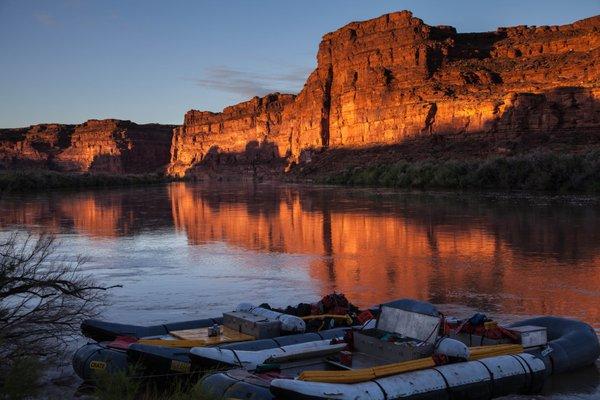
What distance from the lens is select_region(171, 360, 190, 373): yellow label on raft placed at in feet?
24.2

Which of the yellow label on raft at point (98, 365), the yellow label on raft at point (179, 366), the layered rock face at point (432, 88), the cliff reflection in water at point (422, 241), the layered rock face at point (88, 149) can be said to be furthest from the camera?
the layered rock face at point (88, 149)

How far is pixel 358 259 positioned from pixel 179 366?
9753 millimetres

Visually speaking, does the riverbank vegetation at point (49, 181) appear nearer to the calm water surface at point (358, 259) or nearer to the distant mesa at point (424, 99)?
the distant mesa at point (424, 99)

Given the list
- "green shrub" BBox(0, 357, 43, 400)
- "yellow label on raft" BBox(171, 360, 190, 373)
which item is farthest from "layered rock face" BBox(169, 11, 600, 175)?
"green shrub" BBox(0, 357, 43, 400)

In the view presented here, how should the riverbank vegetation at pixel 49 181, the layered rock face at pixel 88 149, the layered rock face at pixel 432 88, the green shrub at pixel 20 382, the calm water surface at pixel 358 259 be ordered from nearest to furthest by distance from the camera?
1. the green shrub at pixel 20 382
2. the calm water surface at pixel 358 259
3. the layered rock face at pixel 432 88
4. the riverbank vegetation at pixel 49 181
5. the layered rock face at pixel 88 149

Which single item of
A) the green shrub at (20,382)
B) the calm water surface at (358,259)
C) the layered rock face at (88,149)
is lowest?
the calm water surface at (358,259)

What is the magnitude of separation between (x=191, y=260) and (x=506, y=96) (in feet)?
182

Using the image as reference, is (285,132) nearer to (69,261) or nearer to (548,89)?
(548,89)

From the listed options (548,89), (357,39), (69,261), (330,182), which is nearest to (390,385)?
(69,261)

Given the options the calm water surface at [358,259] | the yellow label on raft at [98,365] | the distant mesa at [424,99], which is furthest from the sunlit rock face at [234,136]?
the yellow label on raft at [98,365]

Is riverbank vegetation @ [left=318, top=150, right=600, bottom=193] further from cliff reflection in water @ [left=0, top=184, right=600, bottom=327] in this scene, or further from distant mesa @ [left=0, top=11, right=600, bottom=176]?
distant mesa @ [left=0, top=11, right=600, bottom=176]

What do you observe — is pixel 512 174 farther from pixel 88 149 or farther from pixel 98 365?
pixel 88 149

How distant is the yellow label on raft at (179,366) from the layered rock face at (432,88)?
5722 cm

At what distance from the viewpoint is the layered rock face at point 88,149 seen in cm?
16912
